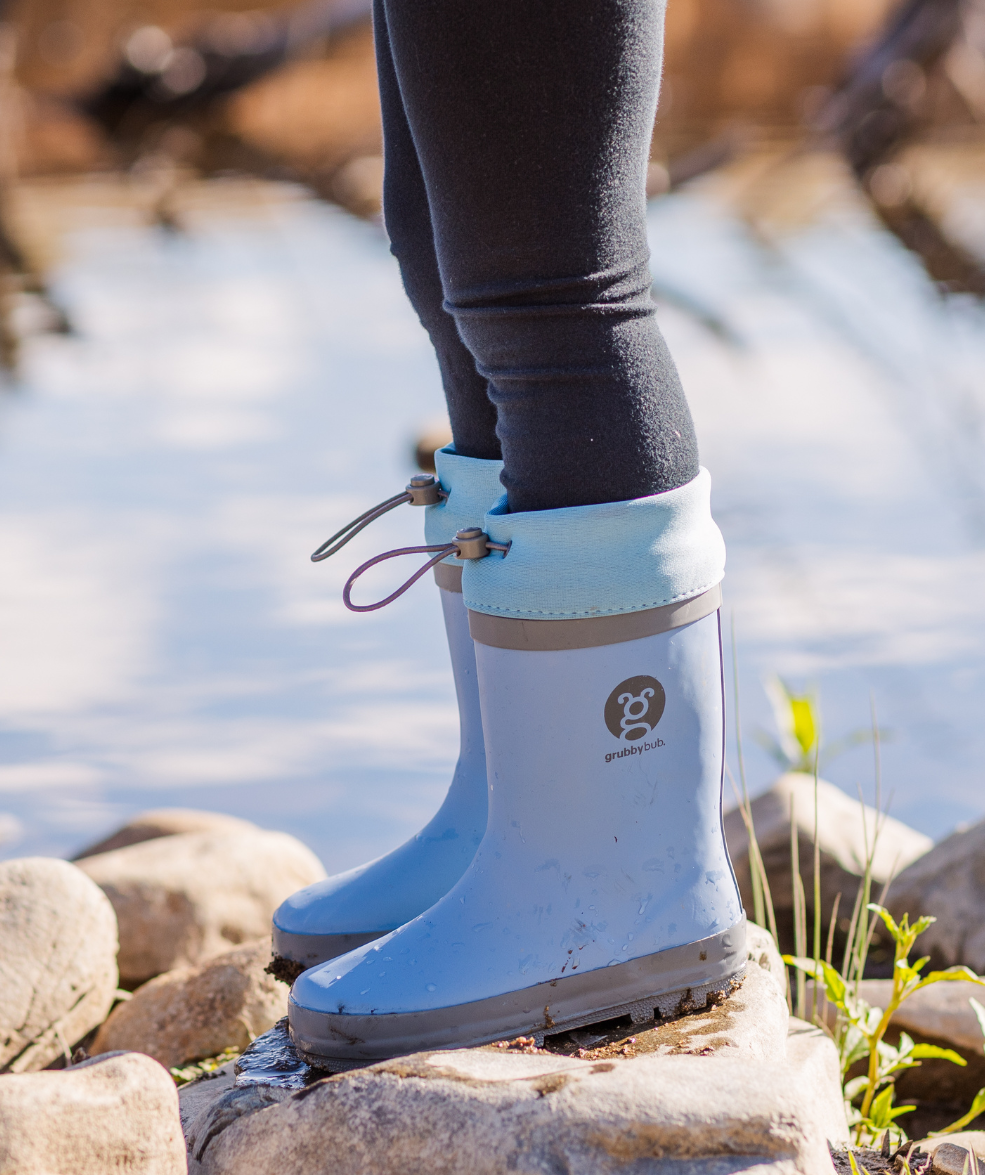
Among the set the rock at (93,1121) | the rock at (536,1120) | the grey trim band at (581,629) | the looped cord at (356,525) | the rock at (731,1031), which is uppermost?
the looped cord at (356,525)

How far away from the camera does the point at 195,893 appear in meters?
1.57

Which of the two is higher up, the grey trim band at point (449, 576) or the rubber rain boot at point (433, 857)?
the grey trim band at point (449, 576)

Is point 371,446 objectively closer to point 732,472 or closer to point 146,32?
point 732,472

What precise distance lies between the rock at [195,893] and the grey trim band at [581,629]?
0.77m

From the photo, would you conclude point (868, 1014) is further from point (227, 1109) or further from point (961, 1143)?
point (227, 1109)

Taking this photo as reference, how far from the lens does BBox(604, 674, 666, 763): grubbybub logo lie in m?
0.94

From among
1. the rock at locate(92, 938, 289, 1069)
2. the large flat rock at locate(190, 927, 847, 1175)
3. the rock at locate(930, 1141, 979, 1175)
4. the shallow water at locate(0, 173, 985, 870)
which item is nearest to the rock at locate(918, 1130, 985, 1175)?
the rock at locate(930, 1141, 979, 1175)

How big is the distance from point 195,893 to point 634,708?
82cm

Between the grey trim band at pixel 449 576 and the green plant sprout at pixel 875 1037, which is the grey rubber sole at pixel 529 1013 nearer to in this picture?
the green plant sprout at pixel 875 1037

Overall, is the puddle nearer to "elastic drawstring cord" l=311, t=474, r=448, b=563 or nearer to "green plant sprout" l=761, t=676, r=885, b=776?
"elastic drawstring cord" l=311, t=474, r=448, b=563

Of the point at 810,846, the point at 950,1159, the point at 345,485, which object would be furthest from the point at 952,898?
the point at 345,485

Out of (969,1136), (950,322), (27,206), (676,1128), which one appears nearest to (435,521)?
(676,1128)

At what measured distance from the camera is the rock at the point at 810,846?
1652 millimetres

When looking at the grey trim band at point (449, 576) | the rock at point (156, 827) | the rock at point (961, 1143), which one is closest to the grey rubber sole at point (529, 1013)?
the rock at point (961, 1143)
